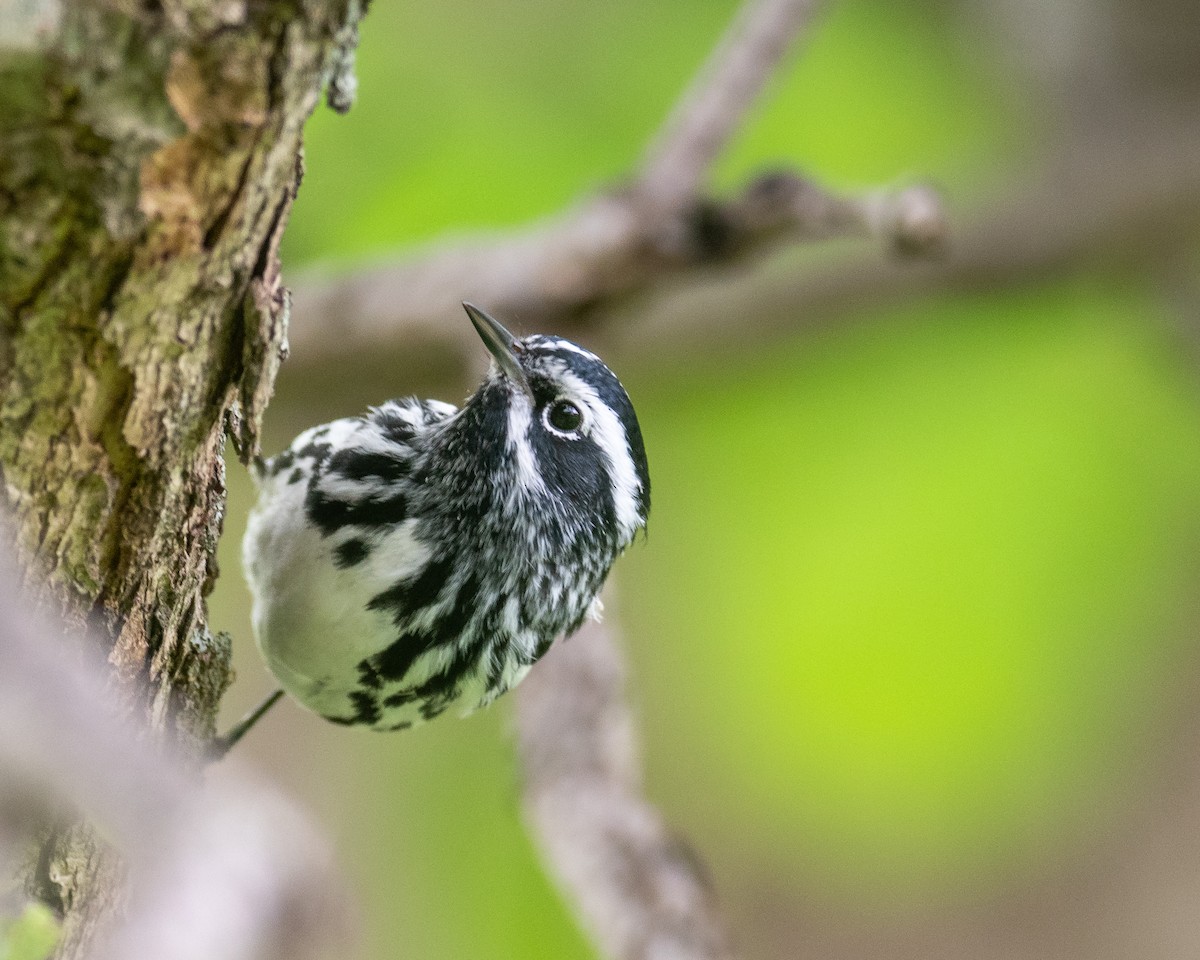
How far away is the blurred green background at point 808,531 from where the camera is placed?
4.70m

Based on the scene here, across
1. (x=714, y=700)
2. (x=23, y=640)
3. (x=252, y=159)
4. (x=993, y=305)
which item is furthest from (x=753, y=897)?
(x=23, y=640)

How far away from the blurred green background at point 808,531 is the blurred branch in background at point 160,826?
3901mm

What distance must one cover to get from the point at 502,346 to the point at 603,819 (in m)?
1.00

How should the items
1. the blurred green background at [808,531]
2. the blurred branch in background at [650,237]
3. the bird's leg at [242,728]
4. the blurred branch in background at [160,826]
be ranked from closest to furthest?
the blurred branch in background at [160,826] < the bird's leg at [242,728] < the blurred branch in background at [650,237] < the blurred green background at [808,531]

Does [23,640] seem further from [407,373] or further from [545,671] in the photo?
[407,373]

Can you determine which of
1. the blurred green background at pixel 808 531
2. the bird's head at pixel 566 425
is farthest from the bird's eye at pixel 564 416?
the blurred green background at pixel 808 531

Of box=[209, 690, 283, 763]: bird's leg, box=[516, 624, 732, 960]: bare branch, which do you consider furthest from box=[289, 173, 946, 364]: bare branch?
box=[209, 690, 283, 763]: bird's leg

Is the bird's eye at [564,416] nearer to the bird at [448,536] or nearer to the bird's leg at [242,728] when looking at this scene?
the bird at [448,536]

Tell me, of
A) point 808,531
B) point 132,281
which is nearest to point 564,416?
point 132,281

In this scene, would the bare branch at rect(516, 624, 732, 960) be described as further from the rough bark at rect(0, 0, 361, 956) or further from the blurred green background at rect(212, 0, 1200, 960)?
the blurred green background at rect(212, 0, 1200, 960)

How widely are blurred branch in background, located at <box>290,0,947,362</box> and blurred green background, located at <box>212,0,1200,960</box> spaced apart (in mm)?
345

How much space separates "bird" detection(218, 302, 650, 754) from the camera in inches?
106

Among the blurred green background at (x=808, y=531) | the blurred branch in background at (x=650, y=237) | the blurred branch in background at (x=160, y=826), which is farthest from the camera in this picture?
the blurred green background at (x=808, y=531)

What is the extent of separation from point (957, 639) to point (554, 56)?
2.55 metres
